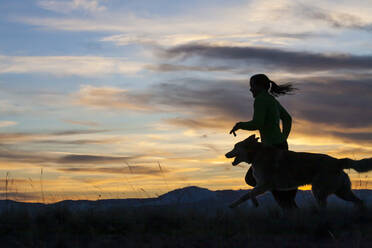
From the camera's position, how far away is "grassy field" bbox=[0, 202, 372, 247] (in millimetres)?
7730

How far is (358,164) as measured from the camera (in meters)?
10.1

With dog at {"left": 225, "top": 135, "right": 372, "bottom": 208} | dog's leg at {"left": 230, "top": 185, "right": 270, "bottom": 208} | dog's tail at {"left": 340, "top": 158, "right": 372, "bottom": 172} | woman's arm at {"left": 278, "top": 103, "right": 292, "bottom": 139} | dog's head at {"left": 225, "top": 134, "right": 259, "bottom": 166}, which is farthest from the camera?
woman's arm at {"left": 278, "top": 103, "right": 292, "bottom": 139}

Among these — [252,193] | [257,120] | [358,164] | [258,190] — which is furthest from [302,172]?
[257,120]

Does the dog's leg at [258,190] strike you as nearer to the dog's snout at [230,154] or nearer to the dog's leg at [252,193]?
the dog's leg at [252,193]

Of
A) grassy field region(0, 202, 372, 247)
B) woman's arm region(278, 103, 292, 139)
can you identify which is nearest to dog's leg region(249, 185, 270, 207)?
grassy field region(0, 202, 372, 247)

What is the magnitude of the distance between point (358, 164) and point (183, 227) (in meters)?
3.60

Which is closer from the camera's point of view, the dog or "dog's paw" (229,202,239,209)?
the dog

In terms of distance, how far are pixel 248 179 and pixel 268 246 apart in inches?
135

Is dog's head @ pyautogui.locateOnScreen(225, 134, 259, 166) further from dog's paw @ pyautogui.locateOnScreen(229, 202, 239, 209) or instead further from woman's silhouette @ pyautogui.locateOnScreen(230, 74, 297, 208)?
dog's paw @ pyautogui.locateOnScreen(229, 202, 239, 209)

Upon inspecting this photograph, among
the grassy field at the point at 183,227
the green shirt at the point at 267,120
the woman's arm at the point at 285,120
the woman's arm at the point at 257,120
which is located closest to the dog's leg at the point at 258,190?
the grassy field at the point at 183,227

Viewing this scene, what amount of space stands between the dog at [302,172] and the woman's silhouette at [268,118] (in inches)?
9.5

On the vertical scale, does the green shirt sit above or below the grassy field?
above

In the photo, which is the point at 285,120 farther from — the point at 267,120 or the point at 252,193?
the point at 252,193

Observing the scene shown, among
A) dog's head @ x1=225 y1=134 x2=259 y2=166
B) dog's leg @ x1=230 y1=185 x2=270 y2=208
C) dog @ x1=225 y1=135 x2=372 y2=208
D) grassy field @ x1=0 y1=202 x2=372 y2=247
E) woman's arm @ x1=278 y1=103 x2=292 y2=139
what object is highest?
woman's arm @ x1=278 y1=103 x2=292 y2=139
